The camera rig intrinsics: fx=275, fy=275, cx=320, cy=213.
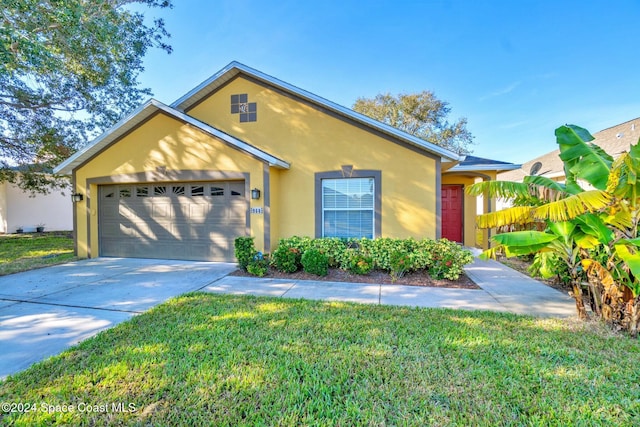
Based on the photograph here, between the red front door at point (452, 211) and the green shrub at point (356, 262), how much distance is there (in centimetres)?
603

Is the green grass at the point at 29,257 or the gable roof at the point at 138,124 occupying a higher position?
the gable roof at the point at 138,124

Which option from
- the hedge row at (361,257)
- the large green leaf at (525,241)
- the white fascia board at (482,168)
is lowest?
the hedge row at (361,257)

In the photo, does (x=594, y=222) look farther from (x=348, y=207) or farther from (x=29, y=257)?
(x=29, y=257)

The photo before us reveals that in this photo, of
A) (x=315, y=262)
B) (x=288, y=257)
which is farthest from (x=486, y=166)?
(x=288, y=257)

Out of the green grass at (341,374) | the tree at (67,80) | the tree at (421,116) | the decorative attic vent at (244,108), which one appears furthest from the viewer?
the tree at (421,116)

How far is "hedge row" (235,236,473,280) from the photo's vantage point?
6336 millimetres

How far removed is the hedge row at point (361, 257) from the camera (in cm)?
634

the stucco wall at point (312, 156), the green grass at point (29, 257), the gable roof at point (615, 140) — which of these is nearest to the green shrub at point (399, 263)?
the stucco wall at point (312, 156)

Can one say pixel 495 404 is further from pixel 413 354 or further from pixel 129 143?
pixel 129 143

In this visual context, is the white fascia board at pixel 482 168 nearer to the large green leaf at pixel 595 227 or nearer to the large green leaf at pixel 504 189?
the large green leaf at pixel 504 189

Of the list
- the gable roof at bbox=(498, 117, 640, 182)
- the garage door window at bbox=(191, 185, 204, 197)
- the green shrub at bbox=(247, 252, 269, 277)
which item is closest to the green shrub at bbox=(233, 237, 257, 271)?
the green shrub at bbox=(247, 252, 269, 277)

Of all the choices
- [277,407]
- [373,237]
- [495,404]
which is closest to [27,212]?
[373,237]

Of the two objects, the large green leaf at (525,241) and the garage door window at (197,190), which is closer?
the large green leaf at (525,241)

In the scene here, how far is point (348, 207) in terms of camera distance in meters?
8.14
